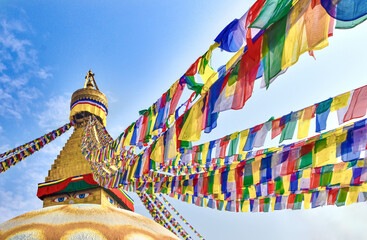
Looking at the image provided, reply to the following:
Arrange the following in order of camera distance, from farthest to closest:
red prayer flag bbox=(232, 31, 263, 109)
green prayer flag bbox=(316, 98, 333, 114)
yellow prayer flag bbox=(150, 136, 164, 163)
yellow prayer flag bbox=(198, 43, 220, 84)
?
1. green prayer flag bbox=(316, 98, 333, 114)
2. yellow prayer flag bbox=(150, 136, 164, 163)
3. yellow prayer flag bbox=(198, 43, 220, 84)
4. red prayer flag bbox=(232, 31, 263, 109)

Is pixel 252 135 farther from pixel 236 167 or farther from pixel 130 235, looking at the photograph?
pixel 130 235

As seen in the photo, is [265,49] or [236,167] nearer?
[265,49]

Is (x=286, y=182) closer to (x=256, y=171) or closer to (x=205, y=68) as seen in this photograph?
(x=256, y=171)

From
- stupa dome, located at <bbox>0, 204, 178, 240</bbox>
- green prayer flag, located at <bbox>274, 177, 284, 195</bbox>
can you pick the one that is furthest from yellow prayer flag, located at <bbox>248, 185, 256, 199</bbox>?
stupa dome, located at <bbox>0, 204, 178, 240</bbox>

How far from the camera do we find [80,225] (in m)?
2.61

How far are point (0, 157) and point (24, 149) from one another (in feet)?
2.87

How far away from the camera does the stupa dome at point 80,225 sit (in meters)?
2.51

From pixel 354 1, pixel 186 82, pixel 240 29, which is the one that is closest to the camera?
pixel 354 1

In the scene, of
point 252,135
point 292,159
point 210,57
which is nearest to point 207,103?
point 210,57

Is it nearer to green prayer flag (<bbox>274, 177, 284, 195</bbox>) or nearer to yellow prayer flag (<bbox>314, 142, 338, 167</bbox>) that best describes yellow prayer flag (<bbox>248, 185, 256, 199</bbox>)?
green prayer flag (<bbox>274, 177, 284, 195</bbox>)

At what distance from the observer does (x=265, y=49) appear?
7.60ft

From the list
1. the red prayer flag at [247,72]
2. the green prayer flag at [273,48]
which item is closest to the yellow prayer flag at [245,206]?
the red prayer flag at [247,72]

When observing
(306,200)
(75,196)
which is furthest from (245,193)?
(75,196)

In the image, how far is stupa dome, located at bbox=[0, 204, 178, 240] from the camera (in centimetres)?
251
